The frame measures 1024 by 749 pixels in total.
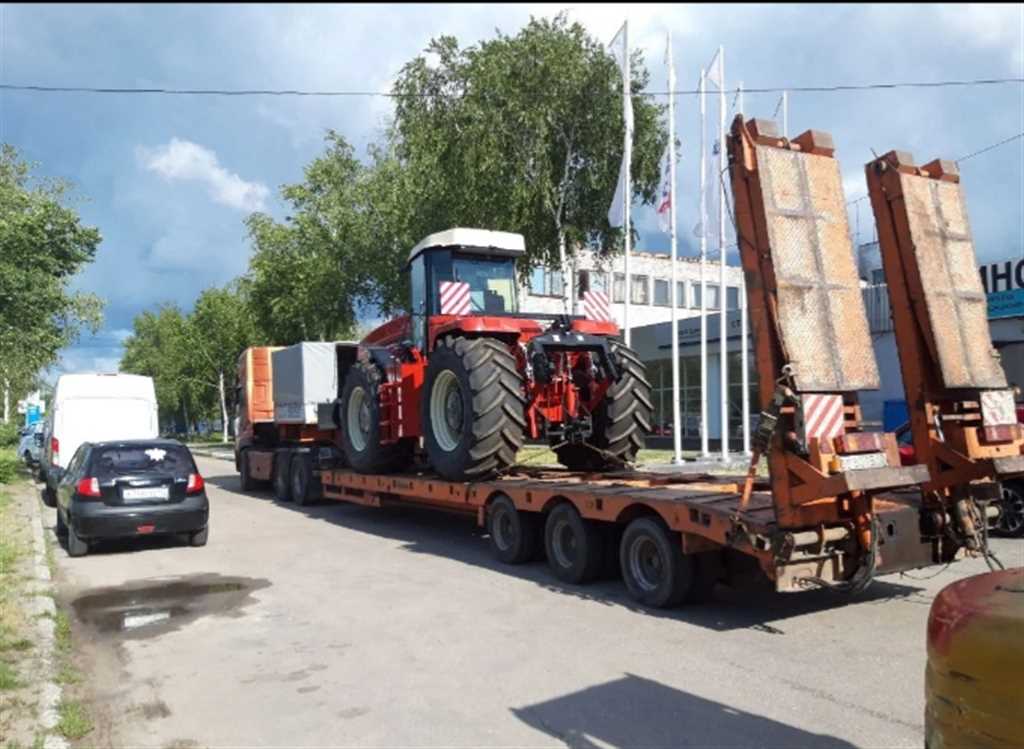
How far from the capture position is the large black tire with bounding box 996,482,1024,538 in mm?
10359

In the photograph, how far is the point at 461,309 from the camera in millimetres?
11141

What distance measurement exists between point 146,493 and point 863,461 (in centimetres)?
842

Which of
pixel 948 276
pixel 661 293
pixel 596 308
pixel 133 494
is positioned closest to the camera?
pixel 948 276

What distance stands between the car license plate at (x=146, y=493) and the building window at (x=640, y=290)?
36947 mm

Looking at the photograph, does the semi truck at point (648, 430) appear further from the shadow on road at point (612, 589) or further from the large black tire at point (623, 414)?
the shadow on road at point (612, 589)

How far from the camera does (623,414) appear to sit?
34.2ft

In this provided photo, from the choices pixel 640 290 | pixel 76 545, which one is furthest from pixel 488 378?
pixel 640 290

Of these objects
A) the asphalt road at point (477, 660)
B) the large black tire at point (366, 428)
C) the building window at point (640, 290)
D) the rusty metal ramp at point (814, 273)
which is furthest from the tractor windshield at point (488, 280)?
the building window at point (640, 290)

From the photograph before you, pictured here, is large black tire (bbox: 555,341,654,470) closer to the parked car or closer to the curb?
the curb

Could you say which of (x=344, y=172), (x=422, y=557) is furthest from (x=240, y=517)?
(x=344, y=172)

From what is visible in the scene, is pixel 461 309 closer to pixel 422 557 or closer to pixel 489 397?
pixel 489 397

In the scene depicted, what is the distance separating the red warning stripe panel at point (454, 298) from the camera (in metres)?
11.0

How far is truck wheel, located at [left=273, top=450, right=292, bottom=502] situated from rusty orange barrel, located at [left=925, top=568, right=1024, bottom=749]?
14.6 m

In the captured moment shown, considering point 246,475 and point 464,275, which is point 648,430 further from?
point 246,475
